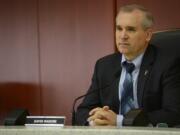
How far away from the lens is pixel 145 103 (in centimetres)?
224

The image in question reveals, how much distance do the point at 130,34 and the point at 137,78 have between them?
25 centimetres

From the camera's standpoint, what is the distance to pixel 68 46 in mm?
4566

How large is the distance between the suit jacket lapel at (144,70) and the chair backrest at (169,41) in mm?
89

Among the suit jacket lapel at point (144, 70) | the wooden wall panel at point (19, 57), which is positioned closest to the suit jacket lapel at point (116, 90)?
the suit jacket lapel at point (144, 70)

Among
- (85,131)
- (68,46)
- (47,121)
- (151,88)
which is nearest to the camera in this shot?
(85,131)

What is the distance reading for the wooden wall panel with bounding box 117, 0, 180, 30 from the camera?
165 inches

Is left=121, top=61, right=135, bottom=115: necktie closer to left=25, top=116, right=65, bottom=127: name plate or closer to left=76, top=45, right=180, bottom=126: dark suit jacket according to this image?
left=76, top=45, right=180, bottom=126: dark suit jacket

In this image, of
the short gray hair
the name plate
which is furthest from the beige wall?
the name plate

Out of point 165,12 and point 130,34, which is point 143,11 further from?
point 165,12

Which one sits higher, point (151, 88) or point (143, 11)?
point (143, 11)

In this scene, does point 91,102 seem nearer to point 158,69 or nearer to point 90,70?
point 158,69

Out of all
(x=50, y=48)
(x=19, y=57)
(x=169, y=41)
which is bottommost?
(x=19, y=57)

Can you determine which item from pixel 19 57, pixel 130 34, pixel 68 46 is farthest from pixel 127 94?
pixel 19 57

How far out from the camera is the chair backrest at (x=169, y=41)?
94.3 inches
